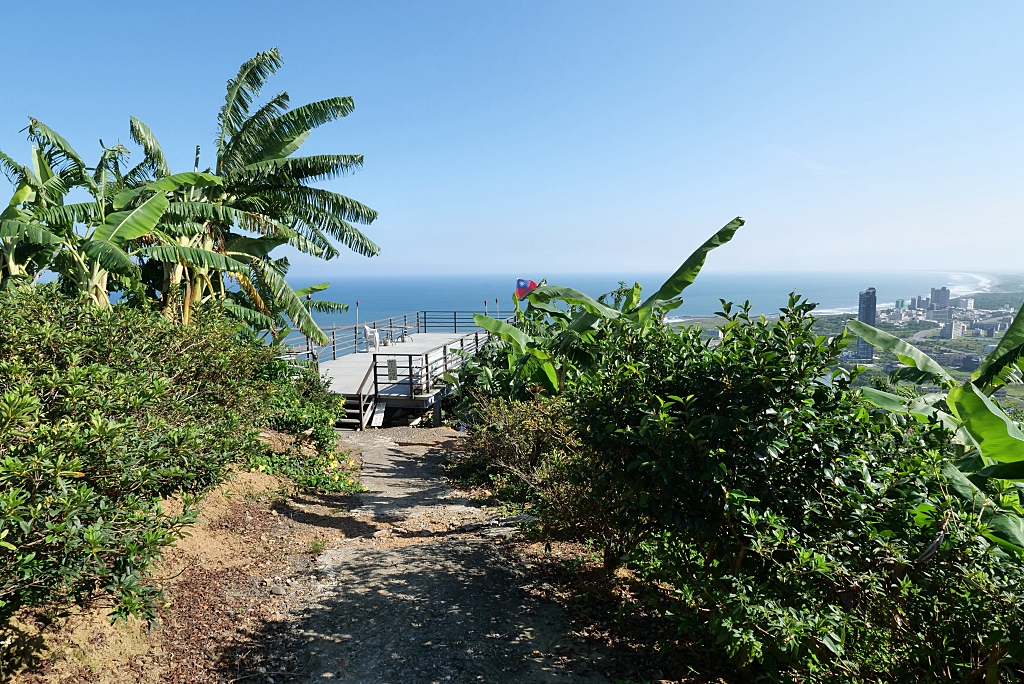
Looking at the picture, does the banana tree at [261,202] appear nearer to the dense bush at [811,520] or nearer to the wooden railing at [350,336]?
the wooden railing at [350,336]

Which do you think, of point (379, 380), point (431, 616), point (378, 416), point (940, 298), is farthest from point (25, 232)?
point (940, 298)

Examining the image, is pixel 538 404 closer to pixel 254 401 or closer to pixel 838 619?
pixel 254 401

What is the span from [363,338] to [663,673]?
913 inches

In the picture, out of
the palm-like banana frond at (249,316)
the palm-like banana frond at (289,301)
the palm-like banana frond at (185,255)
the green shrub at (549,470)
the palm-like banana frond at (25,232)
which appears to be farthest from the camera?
the palm-like banana frond at (289,301)

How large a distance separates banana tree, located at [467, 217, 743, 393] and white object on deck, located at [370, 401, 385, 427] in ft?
22.4

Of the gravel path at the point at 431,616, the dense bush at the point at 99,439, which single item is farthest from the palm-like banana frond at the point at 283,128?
the gravel path at the point at 431,616

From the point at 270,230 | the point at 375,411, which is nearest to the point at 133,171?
the point at 270,230

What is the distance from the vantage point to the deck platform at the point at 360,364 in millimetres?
17011

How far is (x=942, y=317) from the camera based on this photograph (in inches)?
987

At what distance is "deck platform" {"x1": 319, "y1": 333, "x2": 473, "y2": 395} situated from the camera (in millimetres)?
17011

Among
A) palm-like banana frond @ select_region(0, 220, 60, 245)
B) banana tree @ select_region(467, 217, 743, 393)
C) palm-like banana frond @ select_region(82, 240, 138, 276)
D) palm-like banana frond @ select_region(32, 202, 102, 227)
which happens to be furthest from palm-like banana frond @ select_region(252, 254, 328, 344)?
banana tree @ select_region(467, 217, 743, 393)

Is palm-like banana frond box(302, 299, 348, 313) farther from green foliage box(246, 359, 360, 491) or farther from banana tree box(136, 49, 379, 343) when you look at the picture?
green foliage box(246, 359, 360, 491)

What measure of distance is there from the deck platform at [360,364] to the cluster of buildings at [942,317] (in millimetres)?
12627

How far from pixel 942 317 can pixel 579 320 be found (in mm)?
25392
